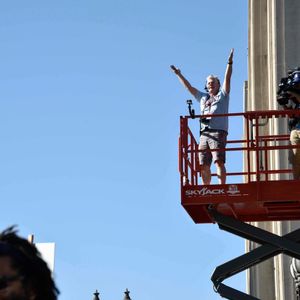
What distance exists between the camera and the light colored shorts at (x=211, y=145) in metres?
12.7

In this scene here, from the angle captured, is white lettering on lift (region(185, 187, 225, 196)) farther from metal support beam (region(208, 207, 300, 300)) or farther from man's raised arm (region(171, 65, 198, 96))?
man's raised arm (region(171, 65, 198, 96))

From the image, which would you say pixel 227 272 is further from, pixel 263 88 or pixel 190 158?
pixel 263 88

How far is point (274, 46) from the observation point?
64.5 feet

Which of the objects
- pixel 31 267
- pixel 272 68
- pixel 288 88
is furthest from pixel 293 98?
pixel 31 267

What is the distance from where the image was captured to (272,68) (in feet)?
65.6

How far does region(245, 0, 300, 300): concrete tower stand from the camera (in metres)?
18.7

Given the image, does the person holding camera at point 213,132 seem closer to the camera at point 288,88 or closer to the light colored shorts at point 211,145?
the light colored shorts at point 211,145

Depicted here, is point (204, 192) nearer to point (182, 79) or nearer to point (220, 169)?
point (220, 169)

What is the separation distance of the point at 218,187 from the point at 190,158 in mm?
530

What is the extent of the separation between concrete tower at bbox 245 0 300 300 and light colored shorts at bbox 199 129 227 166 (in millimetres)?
5710

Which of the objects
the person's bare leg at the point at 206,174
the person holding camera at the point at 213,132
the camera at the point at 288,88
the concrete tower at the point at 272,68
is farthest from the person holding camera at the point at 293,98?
the concrete tower at the point at 272,68

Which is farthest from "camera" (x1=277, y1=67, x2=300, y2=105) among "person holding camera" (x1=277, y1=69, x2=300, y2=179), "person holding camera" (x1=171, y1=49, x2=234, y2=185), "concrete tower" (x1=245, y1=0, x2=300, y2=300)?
"concrete tower" (x1=245, y1=0, x2=300, y2=300)

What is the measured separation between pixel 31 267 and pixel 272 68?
18.0 m

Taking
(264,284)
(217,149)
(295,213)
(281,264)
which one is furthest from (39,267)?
(264,284)
